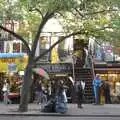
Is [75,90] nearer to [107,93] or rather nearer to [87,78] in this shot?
[107,93]

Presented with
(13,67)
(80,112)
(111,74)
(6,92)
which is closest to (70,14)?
(80,112)

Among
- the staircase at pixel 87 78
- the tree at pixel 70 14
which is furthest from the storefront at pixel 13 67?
the tree at pixel 70 14

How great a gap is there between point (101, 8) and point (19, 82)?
13.1 m

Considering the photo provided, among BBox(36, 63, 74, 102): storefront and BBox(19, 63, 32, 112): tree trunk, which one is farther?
BBox(36, 63, 74, 102): storefront

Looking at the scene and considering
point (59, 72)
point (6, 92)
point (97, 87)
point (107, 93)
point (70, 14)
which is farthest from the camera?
point (59, 72)

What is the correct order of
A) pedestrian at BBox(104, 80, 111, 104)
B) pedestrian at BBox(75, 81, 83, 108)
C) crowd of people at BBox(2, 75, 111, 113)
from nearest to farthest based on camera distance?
pedestrian at BBox(75, 81, 83, 108), crowd of people at BBox(2, 75, 111, 113), pedestrian at BBox(104, 80, 111, 104)

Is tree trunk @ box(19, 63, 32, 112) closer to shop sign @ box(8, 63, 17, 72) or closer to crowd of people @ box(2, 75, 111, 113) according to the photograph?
crowd of people @ box(2, 75, 111, 113)

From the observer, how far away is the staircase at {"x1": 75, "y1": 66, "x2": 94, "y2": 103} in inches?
1484

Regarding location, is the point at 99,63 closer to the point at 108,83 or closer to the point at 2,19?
the point at 108,83

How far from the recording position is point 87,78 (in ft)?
127

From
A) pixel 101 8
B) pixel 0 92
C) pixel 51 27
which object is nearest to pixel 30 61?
pixel 101 8

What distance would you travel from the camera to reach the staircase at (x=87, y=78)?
3769 centimetres

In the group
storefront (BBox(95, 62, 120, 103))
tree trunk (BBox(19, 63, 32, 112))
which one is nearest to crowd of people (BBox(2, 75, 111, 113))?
storefront (BBox(95, 62, 120, 103))

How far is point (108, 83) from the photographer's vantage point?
38.4 metres
